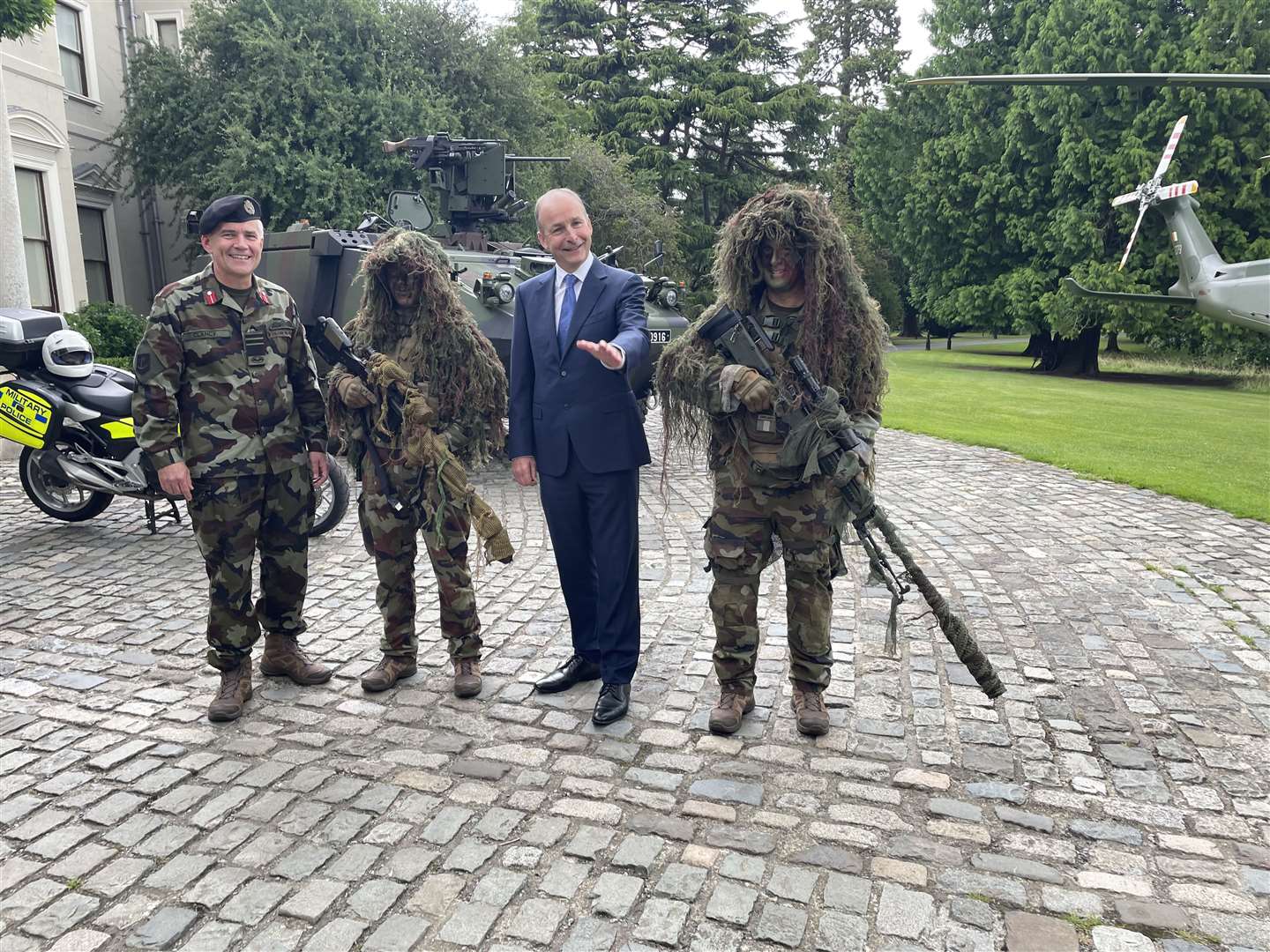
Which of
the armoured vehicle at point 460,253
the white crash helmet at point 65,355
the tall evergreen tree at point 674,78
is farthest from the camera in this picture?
the tall evergreen tree at point 674,78

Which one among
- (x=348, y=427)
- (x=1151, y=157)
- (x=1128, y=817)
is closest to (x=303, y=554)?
(x=348, y=427)

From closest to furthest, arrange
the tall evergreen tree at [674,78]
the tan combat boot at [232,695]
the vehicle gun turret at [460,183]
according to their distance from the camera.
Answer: the tan combat boot at [232,695], the vehicle gun turret at [460,183], the tall evergreen tree at [674,78]

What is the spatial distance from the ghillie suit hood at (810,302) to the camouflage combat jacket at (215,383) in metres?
1.66

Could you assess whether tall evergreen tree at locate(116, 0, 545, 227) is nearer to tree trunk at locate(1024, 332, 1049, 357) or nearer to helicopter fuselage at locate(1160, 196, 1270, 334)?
helicopter fuselage at locate(1160, 196, 1270, 334)

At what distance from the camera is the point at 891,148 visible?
33625mm

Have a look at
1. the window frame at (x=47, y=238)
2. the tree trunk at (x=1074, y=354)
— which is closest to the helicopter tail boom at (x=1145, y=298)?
the tree trunk at (x=1074, y=354)

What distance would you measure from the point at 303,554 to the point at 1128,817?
3381 millimetres

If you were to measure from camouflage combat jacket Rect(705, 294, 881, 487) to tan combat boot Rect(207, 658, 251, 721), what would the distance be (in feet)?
7.46

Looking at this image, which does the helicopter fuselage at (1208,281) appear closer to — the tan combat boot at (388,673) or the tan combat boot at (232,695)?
the tan combat boot at (388,673)

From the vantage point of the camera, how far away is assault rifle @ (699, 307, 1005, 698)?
3.47 meters

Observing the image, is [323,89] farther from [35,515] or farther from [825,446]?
[825,446]

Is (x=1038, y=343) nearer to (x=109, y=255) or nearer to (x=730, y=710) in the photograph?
(x=109, y=255)

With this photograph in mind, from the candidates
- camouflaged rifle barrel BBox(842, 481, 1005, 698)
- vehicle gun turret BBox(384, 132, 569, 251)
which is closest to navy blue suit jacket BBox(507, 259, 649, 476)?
camouflaged rifle barrel BBox(842, 481, 1005, 698)

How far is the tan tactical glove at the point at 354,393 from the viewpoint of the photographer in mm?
3969
